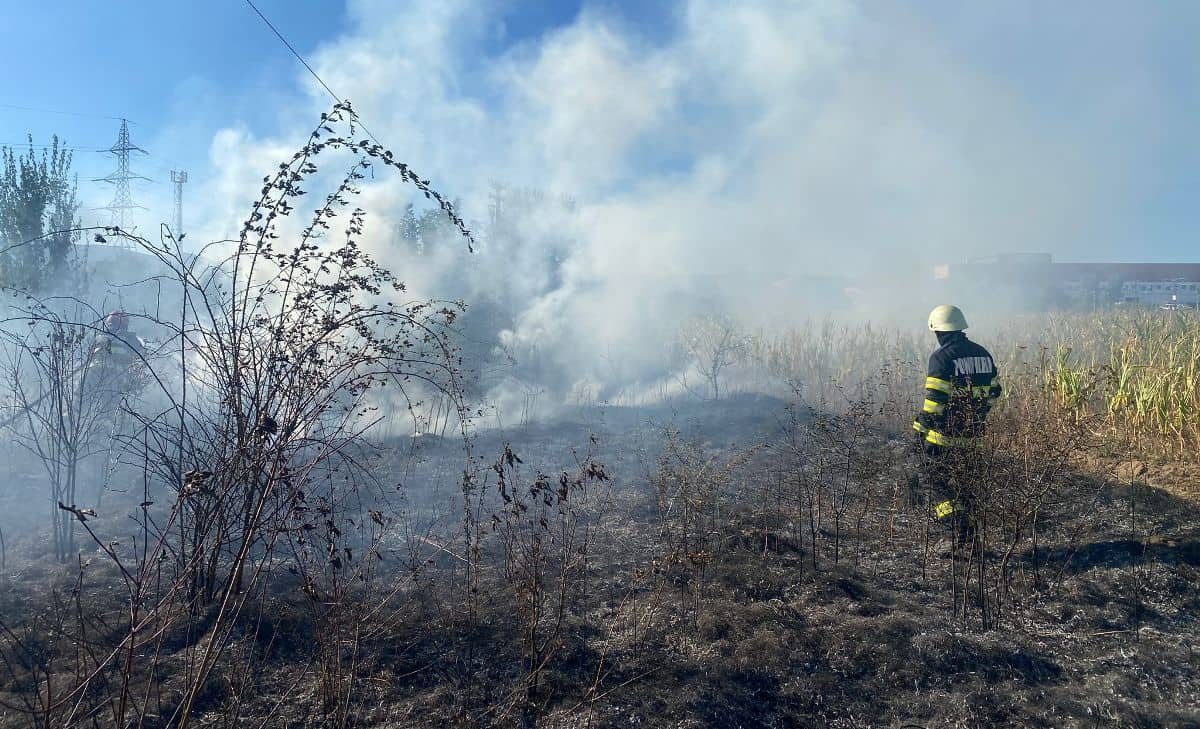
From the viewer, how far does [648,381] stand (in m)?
15.4

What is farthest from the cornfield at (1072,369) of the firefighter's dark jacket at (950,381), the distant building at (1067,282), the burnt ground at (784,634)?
the distant building at (1067,282)

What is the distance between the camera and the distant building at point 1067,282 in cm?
2775

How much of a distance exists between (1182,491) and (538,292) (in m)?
16.1

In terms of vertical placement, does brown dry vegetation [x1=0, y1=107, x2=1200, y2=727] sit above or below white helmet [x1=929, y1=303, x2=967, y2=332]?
below

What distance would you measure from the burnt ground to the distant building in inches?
955

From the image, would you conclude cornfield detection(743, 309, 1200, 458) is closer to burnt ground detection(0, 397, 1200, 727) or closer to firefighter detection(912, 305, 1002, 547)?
burnt ground detection(0, 397, 1200, 727)

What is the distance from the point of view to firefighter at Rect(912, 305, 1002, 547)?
4676 mm

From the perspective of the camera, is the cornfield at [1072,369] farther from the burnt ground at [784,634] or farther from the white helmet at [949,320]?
the white helmet at [949,320]

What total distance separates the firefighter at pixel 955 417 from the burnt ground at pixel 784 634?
434 mm

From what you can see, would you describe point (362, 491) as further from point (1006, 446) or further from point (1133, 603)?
point (1133, 603)

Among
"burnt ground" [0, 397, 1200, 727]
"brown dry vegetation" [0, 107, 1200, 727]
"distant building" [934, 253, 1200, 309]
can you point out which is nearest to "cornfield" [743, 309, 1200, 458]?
"brown dry vegetation" [0, 107, 1200, 727]

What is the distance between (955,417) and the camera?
16.3 ft

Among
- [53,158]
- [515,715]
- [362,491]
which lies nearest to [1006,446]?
[515,715]

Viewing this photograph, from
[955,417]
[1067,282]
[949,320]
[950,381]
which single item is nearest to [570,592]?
[955,417]
